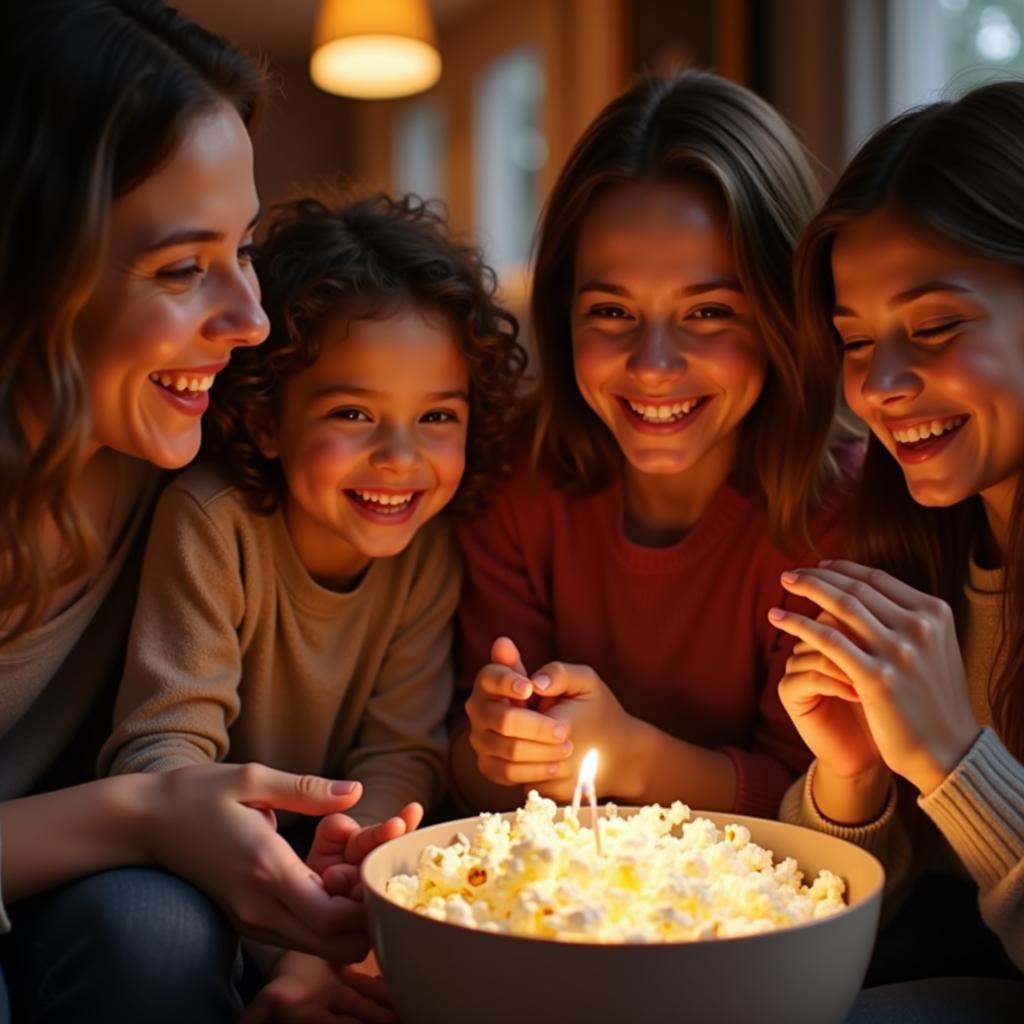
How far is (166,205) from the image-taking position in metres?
1.14

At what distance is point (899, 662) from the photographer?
39.0 inches

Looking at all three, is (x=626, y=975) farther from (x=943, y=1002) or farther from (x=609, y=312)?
(x=609, y=312)

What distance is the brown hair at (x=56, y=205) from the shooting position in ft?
3.47

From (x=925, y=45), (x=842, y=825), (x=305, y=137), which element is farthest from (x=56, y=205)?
(x=305, y=137)

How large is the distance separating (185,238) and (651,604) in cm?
66

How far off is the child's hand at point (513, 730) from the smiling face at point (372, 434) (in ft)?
0.84

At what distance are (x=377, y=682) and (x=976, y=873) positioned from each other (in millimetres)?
693

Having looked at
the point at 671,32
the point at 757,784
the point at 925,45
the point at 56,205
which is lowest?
the point at 757,784

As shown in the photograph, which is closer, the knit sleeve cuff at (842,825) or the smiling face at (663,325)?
the knit sleeve cuff at (842,825)

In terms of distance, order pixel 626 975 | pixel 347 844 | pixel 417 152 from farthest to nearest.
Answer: pixel 417 152
pixel 347 844
pixel 626 975

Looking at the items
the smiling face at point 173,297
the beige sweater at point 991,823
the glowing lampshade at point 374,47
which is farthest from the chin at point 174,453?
the glowing lampshade at point 374,47

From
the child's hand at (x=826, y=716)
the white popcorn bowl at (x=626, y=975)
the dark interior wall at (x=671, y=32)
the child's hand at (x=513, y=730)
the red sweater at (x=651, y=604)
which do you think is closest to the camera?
the white popcorn bowl at (x=626, y=975)

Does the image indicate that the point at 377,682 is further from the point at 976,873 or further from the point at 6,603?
the point at 976,873

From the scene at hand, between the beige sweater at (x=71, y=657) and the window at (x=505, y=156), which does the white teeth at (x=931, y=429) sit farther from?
the window at (x=505, y=156)
